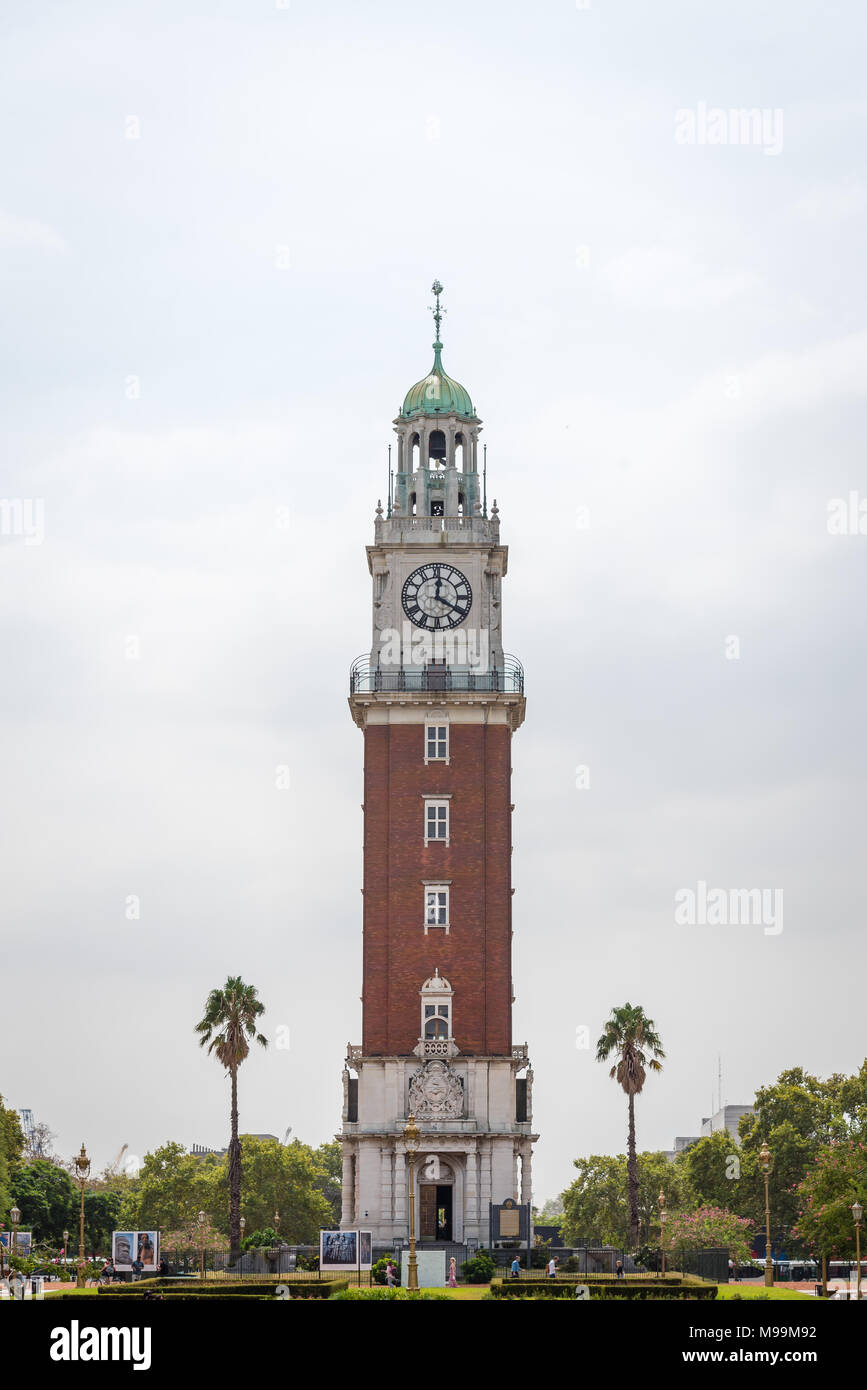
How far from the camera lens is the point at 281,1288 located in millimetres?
54031

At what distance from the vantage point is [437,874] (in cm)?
8819

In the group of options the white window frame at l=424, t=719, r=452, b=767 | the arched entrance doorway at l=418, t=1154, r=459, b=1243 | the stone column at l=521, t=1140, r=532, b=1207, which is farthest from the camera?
the white window frame at l=424, t=719, r=452, b=767

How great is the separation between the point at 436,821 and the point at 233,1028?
45.1 feet

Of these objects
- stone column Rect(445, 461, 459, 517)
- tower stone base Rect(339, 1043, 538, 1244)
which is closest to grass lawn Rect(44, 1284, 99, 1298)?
tower stone base Rect(339, 1043, 538, 1244)

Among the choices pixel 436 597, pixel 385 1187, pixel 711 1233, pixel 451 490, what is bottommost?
pixel 711 1233

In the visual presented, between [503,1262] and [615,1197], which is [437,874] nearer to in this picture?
[503,1262]

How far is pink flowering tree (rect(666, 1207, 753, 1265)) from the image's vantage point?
104 meters

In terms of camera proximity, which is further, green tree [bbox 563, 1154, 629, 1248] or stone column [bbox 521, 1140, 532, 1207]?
green tree [bbox 563, 1154, 629, 1248]

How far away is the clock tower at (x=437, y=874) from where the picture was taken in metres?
84.5

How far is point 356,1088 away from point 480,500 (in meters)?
30.8

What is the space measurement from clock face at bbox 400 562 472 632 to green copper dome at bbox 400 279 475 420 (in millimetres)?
8802

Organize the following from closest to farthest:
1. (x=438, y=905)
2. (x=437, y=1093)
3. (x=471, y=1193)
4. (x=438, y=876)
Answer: (x=471, y=1193) → (x=437, y=1093) → (x=438, y=905) → (x=438, y=876)

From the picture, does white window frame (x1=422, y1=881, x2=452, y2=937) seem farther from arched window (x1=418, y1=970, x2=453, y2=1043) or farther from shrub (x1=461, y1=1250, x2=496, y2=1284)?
shrub (x1=461, y1=1250, x2=496, y2=1284)

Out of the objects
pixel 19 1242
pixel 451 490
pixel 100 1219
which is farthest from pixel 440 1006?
pixel 100 1219
